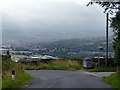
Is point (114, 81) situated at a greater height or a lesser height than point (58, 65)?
greater

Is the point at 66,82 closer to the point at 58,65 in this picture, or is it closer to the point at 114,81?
the point at 114,81

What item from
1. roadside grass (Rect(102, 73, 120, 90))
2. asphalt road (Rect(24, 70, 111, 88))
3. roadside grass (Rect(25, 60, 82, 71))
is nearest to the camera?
roadside grass (Rect(102, 73, 120, 90))

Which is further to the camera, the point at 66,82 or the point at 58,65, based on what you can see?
the point at 58,65

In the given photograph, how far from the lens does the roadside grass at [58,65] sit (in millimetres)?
35625

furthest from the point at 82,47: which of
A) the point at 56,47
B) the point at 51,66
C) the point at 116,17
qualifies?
the point at 116,17

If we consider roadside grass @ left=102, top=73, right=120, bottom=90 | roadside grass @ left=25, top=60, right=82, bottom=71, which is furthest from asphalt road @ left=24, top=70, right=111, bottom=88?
roadside grass @ left=25, top=60, right=82, bottom=71

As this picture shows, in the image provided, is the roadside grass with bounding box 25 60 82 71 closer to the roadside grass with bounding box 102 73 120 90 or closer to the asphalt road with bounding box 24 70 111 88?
the asphalt road with bounding box 24 70 111 88

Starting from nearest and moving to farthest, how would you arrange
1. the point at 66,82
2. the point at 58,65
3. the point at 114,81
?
1. the point at 114,81
2. the point at 66,82
3. the point at 58,65

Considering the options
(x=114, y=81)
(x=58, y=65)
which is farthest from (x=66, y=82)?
(x=58, y=65)

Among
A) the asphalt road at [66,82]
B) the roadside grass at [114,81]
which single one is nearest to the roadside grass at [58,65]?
the asphalt road at [66,82]

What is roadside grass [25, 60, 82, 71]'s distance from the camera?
3562 centimetres

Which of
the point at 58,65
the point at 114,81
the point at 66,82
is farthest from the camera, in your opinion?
the point at 58,65

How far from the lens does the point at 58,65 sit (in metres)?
37.9

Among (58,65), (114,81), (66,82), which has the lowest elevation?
(58,65)
